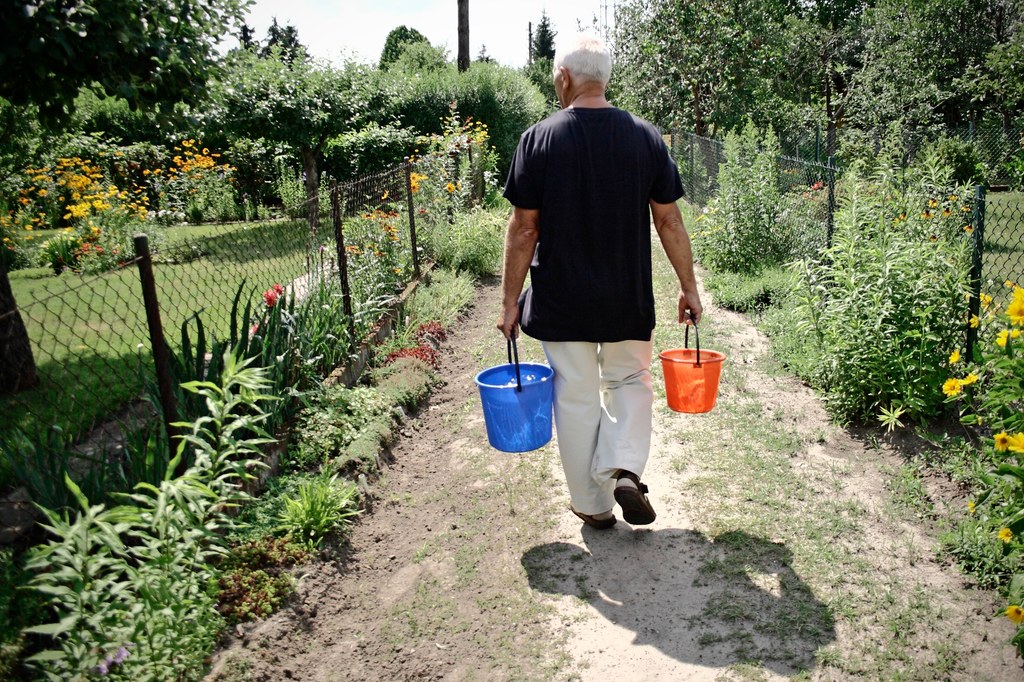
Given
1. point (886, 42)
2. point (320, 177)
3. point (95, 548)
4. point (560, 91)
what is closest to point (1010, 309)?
point (560, 91)

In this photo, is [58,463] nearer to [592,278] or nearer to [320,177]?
[592,278]

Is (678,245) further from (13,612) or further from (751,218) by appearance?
(751,218)

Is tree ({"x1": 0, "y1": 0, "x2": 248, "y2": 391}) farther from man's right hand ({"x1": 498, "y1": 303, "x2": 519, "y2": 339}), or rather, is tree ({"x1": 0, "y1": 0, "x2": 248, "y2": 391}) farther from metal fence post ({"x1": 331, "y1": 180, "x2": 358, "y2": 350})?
man's right hand ({"x1": 498, "y1": 303, "x2": 519, "y2": 339})

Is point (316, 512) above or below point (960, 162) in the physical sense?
below

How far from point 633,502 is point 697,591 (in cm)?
42

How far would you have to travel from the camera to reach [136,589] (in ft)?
7.62

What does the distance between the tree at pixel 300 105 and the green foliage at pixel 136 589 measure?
11.4 metres

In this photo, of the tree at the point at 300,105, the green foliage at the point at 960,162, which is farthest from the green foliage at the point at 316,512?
the green foliage at the point at 960,162

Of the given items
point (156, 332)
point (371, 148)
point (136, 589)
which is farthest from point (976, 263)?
point (371, 148)

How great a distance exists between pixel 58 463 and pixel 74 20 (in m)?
3.23

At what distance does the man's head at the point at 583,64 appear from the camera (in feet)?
9.76

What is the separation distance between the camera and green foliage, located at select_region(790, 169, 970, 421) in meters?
3.82

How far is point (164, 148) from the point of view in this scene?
51.2 ft

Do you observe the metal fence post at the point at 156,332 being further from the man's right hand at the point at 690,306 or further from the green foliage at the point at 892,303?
the green foliage at the point at 892,303
